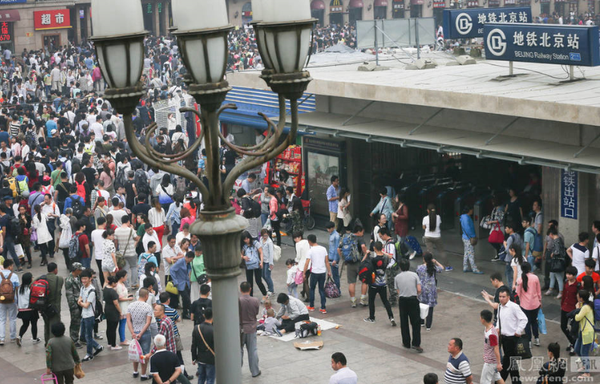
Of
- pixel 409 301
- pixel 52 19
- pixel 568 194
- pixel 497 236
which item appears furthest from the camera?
pixel 52 19

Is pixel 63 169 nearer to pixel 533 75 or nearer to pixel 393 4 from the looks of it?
pixel 533 75

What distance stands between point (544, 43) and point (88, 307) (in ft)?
30.0

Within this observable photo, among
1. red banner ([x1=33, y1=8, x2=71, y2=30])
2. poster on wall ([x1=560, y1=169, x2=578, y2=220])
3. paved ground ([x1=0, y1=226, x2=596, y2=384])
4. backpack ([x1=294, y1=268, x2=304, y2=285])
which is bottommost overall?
paved ground ([x1=0, y1=226, x2=596, y2=384])

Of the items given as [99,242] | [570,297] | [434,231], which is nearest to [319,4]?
[434,231]

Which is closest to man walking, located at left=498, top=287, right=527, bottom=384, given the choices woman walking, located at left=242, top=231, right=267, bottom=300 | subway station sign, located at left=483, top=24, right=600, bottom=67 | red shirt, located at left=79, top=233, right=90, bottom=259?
woman walking, located at left=242, top=231, right=267, bottom=300

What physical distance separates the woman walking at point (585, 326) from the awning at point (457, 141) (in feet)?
9.26

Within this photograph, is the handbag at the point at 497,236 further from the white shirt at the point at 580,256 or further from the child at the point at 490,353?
the child at the point at 490,353

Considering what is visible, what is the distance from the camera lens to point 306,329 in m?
14.6

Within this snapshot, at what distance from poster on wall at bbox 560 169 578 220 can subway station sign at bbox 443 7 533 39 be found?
6.27 m

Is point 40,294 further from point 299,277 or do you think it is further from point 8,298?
point 299,277

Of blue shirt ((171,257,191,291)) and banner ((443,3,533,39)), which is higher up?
banner ((443,3,533,39))

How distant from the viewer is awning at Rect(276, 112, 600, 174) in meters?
15.1

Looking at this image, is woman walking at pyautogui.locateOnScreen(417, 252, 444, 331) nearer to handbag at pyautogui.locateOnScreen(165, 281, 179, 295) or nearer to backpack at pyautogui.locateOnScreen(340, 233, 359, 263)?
backpack at pyautogui.locateOnScreen(340, 233, 359, 263)

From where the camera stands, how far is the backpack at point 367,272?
1505 cm
